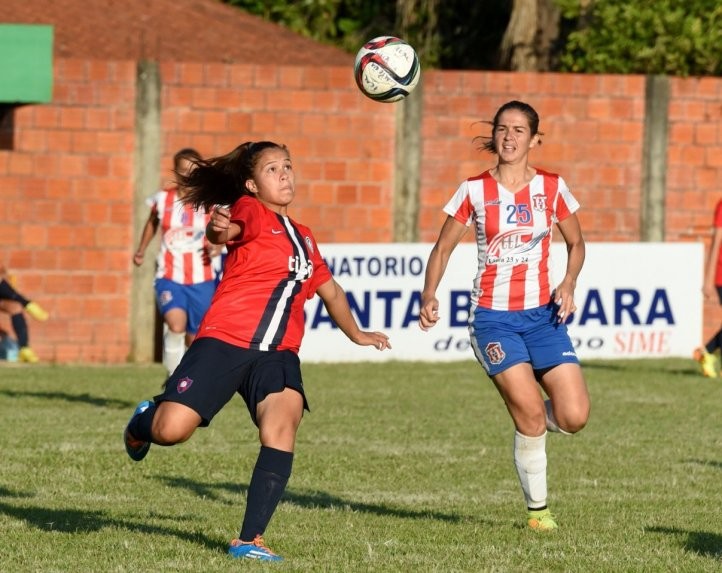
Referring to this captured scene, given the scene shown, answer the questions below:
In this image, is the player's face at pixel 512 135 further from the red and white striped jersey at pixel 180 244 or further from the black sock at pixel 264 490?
the red and white striped jersey at pixel 180 244

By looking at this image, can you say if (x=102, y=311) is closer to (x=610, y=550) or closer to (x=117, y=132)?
(x=117, y=132)

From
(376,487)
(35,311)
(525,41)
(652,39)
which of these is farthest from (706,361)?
(525,41)

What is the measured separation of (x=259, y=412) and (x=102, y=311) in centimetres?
1135

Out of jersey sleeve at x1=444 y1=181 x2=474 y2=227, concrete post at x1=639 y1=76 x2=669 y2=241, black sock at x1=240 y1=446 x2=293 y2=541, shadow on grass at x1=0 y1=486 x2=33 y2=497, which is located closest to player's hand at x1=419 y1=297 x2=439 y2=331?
jersey sleeve at x1=444 y1=181 x2=474 y2=227

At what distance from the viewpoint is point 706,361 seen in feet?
53.1

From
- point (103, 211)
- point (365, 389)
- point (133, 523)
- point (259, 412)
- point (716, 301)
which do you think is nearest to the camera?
point (259, 412)

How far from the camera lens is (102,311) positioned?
18.1 meters

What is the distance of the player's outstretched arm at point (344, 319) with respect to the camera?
7.39 meters

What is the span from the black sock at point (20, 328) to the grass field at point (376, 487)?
2452 mm

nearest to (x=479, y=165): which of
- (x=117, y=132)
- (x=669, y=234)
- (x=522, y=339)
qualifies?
(x=669, y=234)

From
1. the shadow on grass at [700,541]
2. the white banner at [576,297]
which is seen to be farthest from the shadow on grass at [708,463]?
the white banner at [576,297]

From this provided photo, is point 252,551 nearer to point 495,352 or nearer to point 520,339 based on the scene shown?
point 495,352

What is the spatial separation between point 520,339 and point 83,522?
235 centimetres

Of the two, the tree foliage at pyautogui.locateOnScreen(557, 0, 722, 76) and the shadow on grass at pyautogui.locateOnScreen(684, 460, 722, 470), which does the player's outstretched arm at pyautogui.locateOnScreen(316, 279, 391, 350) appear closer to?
the shadow on grass at pyautogui.locateOnScreen(684, 460, 722, 470)
